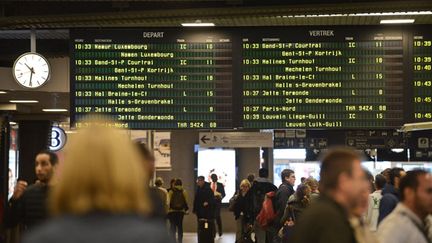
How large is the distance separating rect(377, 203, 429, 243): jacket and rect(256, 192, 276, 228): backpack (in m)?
9.81

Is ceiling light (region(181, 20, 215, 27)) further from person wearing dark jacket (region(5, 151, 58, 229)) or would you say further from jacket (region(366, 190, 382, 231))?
person wearing dark jacket (region(5, 151, 58, 229))

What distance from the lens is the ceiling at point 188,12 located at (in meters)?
10.9

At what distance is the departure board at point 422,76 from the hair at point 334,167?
24.4ft

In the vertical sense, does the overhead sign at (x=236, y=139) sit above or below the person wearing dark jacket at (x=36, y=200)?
above

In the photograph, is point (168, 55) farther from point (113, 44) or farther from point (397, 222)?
point (397, 222)

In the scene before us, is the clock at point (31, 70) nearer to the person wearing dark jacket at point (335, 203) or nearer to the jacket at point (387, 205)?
the jacket at point (387, 205)

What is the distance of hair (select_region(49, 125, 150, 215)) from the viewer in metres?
2.65

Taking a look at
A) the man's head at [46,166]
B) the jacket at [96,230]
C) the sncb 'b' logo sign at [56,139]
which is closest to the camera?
the jacket at [96,230]

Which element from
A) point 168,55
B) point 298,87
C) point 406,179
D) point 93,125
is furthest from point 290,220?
point 93,125

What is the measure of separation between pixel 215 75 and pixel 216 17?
922mm

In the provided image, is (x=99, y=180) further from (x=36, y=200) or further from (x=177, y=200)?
(x=177, y=200)

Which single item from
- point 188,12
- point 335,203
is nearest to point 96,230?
point 335,203

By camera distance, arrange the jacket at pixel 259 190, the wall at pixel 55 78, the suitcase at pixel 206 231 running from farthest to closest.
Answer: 1. the suitcase at pixel 206 231
2. the jacket at pixel 259 190
3. the wall at pixel 55 78

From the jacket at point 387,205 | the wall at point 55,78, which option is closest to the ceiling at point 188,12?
the wall at point 55,78
